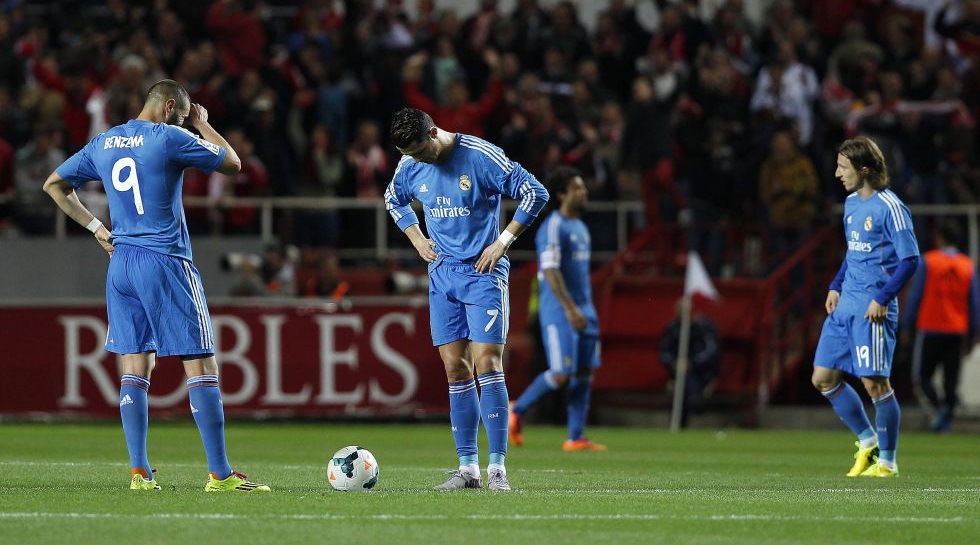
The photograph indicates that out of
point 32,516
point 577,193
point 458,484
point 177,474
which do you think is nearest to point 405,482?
point 458,484

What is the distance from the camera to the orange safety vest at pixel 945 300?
64.7 ft

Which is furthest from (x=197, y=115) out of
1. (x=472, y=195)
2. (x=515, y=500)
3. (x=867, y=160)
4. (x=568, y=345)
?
(x=568, y=345)

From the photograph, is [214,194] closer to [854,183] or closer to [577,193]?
[577,193]

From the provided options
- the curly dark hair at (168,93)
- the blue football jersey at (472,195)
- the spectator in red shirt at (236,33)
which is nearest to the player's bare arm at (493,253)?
the blue football jersey at (472,195)

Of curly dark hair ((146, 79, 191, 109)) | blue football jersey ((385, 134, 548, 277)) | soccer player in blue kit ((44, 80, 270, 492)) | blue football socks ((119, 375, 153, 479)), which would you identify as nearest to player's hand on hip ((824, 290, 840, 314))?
blue football jersey ((385, 134, 548, 277))

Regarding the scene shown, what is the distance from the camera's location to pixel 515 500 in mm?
9211

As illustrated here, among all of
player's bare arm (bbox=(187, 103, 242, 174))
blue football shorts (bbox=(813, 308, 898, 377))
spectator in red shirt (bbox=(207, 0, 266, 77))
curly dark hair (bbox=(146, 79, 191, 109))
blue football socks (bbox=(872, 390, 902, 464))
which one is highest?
spectator in red shirt (bbox=(207, 0, 266, 77))

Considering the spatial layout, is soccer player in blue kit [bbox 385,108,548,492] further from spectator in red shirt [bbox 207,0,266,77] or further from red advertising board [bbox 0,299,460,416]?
spectator in red shirt [bbox 207,0,266,77]

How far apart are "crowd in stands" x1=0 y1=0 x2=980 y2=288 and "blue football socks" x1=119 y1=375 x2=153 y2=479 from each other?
11549mm

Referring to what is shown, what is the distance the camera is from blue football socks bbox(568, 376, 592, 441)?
51.4 ft

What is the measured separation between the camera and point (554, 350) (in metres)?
15.8

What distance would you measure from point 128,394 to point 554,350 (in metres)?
6.65

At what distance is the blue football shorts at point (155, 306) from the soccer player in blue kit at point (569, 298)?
6014 mm

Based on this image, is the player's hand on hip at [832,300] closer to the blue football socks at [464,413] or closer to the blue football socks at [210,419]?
the blue football socks at [464,413]
